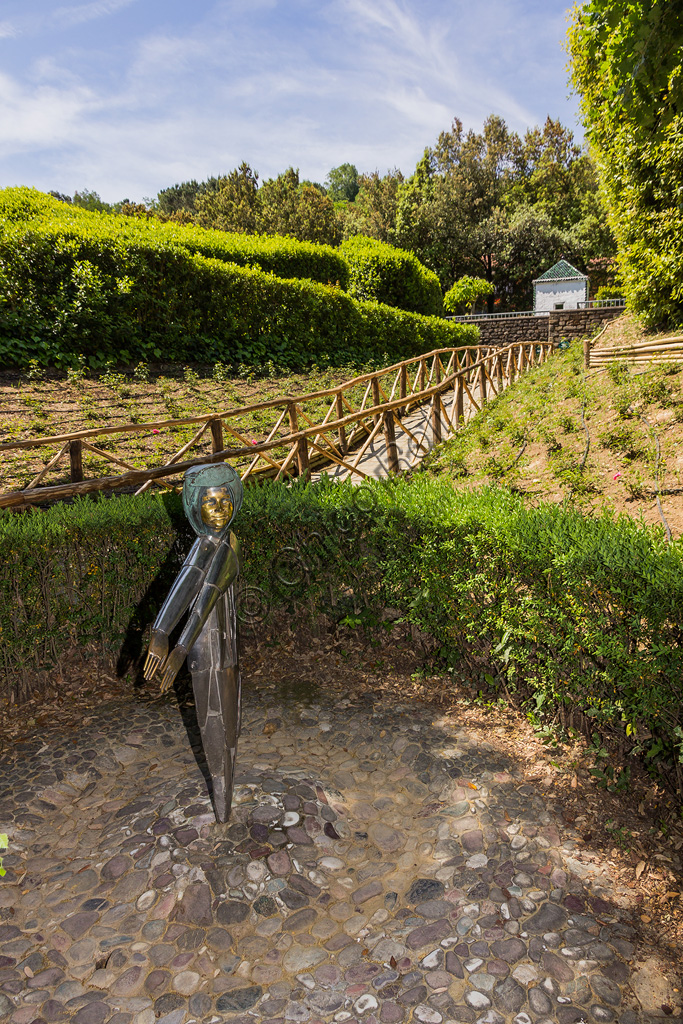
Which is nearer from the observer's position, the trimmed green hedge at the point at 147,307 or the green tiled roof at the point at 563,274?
the trimmed green hedge at the point at 147,307

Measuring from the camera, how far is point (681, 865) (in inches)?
114

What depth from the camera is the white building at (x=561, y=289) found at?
31266mm

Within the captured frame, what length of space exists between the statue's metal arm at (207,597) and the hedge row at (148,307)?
408 inches

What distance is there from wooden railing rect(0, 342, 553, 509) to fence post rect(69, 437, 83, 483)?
0.01 m

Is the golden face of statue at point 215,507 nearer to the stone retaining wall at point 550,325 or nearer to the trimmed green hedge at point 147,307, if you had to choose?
the trimmed green hedge at point 147,307

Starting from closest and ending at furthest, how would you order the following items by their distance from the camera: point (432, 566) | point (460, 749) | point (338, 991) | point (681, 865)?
point (338, 991) < point (681, 865) < point (460, 749) < point (432, 566)

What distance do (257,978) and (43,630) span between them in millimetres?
2955

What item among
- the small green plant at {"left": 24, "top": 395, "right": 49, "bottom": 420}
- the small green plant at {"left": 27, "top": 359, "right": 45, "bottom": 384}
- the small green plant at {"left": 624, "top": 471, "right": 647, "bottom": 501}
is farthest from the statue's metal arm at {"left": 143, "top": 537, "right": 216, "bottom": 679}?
the small green plant at {"left": 27, "top": 359, "right": 45, "bottom": 384}

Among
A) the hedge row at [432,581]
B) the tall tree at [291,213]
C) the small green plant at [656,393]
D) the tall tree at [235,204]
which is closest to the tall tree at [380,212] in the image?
the tall tree at [291,213]

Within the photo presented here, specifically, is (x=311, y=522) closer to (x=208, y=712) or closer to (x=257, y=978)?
(x=208, y=712)

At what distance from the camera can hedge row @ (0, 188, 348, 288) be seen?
42.1 feet

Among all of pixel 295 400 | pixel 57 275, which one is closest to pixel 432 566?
pixel 295 400

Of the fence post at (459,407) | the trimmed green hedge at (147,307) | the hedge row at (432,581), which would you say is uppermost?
the trimmed green hedge at (147,307)

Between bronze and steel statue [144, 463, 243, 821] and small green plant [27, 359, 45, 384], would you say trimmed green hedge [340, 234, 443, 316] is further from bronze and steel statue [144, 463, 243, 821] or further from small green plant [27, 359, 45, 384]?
bronze and steel statue [144, 463, 243, 821]
